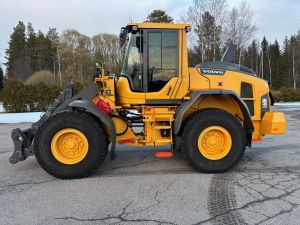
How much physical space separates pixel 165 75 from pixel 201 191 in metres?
2.13

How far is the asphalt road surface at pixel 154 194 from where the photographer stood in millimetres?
3844

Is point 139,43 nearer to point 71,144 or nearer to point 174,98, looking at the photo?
point 174,98

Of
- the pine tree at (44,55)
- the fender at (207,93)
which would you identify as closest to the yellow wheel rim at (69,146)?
the fender at (207,93)

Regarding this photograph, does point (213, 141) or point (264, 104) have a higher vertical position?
point (264, 104)

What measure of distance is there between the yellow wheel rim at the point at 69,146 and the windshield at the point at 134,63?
1315 mm

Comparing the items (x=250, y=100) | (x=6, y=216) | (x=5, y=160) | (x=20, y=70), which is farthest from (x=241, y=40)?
(x=20, y=70)

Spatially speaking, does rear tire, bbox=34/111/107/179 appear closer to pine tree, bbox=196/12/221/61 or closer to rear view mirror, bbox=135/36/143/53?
rear view mirror, bbox=135/36/143/53

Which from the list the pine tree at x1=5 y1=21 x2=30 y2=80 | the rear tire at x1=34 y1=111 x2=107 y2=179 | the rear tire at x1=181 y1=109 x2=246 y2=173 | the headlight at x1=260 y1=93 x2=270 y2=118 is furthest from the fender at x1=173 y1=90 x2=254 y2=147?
the pine tree at x1=5 y1=21 x2=30 y2=80

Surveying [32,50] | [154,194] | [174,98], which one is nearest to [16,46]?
[32,50]

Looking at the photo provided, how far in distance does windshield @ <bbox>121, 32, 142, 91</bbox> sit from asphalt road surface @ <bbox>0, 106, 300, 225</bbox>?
160 centimetres

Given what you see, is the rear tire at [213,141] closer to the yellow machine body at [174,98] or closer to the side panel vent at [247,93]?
the yellow machine body at [174,98]

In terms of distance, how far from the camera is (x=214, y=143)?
5.55m

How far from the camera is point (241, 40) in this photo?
25000 millimetres

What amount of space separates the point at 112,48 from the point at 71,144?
1005 inches
